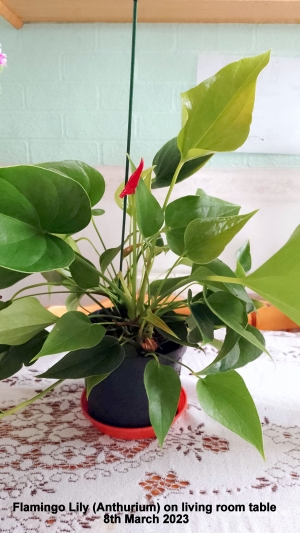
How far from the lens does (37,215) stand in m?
0.39

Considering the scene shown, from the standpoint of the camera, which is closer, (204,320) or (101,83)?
(204,320)

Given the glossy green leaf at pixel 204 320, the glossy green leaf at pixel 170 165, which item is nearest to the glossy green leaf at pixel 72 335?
the glossy green leaf at pixel 204 320

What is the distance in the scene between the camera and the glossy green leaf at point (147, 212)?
412 millimetres

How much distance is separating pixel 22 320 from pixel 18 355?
0.20 ft

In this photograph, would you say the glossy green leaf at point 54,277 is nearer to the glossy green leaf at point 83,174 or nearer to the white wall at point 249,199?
the glossy green leaf at point 83,174

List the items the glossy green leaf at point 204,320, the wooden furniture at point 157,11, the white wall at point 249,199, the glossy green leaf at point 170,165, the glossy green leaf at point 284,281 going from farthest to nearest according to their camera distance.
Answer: the white wall at point 249,199, the wooden furniture at point 157,11, the glossy green leaf at point 170,165, the glossy green leaf at point 204,320, the glossy green leaf at point 284,281

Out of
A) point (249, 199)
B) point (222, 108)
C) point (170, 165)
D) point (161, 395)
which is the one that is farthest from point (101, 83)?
point (161, 395)

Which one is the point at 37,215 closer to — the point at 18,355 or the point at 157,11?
the point at 18,355

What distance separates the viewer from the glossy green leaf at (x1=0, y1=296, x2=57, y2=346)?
1.41 ft

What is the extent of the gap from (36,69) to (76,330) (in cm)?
131

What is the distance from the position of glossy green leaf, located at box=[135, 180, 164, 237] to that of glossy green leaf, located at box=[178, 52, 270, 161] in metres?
0.07

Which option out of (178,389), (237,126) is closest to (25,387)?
(178,389)

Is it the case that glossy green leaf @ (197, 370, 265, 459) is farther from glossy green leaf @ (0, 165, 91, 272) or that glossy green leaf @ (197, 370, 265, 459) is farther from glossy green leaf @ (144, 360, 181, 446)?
glossy green leaf @ (0, 165, 91, 272)

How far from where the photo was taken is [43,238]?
1.29 ft
